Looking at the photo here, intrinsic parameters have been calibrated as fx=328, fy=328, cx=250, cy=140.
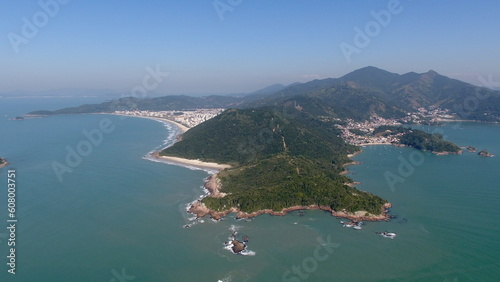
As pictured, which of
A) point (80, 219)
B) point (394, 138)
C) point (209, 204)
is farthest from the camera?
point (394, 138)

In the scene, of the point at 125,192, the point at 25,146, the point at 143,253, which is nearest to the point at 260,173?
the point at 125,192

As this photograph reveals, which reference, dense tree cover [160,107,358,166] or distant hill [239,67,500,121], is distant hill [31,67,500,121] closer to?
distant hill [239,67,500,121]

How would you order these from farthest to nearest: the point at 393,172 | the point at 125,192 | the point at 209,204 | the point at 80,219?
the point at 393,172
the point at 125,192
the point at 209,204
the point at 80,219

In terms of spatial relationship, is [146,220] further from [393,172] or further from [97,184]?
[393,172]
